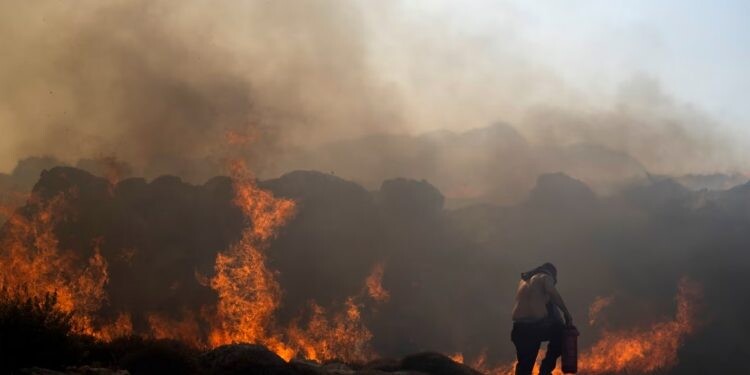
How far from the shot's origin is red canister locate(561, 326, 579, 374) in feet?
34.3

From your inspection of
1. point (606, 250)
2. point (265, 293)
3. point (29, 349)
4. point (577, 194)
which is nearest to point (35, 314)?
point (29, 349)

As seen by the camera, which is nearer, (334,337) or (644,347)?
(644,347)

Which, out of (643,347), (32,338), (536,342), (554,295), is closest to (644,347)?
(643,347)

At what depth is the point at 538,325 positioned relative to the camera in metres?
10.7

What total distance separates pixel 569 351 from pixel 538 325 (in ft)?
2.16

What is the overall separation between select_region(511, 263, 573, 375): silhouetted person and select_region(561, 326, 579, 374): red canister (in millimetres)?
108

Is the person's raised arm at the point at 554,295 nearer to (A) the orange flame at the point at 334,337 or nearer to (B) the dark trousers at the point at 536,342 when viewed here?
(B) the dark trousers at the point at 536,342

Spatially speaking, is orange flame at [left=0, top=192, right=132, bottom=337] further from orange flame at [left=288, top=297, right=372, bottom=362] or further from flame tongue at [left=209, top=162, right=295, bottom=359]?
orange flame at [left=288, top=297, right=372, bottom=362]

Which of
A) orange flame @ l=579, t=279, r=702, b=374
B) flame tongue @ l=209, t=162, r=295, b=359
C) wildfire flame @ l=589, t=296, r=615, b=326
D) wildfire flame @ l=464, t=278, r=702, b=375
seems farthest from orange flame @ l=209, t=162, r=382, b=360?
wildfire flame @ l=589, t=296, r=615, b=326

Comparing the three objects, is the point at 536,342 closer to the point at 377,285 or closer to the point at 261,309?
the point at 261,309

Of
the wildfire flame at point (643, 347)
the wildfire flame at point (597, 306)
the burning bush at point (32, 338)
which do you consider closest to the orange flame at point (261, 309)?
the wildfire flame at point (643, 347)

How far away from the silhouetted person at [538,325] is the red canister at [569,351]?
0.36ft

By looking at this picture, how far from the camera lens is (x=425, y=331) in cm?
2878

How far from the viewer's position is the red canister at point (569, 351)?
1046 centimetres
